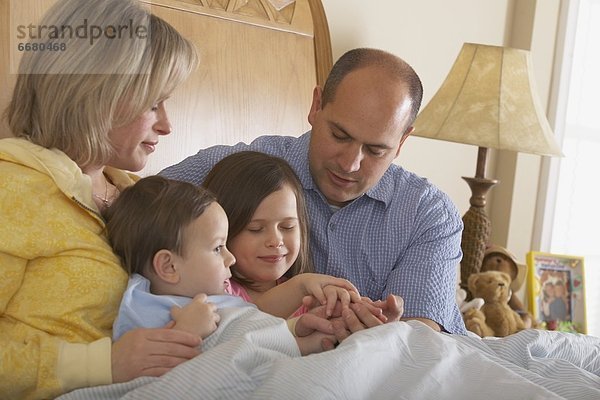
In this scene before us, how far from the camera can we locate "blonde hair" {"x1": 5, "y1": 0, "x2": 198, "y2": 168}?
1438 millimetres

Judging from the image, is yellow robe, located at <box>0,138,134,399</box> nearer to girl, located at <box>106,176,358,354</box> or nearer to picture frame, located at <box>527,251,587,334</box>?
girl, located at <box>106,176,358,354</box>

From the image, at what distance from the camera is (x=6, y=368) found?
1230 millimetres

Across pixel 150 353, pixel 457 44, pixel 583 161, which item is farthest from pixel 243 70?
pixel 583 161

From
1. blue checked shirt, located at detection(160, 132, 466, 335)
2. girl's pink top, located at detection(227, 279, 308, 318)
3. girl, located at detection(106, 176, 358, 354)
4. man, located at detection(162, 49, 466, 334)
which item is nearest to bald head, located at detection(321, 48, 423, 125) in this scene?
man, located at detection(162, 49, 466, 334)

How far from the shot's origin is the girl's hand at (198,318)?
4.28ft

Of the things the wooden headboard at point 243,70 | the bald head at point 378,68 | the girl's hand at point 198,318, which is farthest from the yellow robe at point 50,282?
the bald head at point 378,68

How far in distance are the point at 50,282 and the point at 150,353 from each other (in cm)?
19

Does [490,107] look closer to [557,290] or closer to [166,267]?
[557,290]

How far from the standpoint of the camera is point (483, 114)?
2.76m

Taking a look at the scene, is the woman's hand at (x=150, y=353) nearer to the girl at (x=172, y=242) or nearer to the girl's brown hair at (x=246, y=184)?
the girl at (x=172, y=242)

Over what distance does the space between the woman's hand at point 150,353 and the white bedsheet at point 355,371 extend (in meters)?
0.04

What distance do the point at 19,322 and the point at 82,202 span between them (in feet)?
0.69

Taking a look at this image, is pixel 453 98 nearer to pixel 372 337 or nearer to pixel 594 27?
pixel 594 27

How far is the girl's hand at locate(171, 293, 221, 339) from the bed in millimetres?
18
